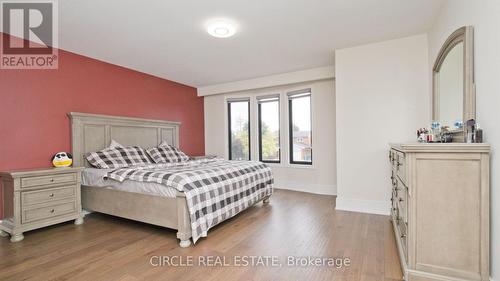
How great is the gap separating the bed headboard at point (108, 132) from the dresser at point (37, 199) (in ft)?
1.77

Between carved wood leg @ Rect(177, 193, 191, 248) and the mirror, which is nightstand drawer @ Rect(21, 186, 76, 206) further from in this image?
the mirror

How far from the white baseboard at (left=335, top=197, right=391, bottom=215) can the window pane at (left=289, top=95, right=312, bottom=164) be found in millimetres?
1453

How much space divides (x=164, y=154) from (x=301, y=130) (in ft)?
8.90

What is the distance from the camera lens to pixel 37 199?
107 inches

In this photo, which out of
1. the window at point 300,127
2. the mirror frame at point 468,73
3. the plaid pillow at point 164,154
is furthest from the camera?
the window at point 300,127

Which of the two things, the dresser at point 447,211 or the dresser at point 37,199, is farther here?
the dresser at point 37,199

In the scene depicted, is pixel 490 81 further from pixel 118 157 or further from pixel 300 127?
pixel 118 157

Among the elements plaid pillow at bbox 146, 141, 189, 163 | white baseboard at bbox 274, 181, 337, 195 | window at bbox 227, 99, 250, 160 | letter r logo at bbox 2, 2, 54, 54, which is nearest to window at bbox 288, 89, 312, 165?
white baseboard at bbox 274, 181, 337, 195

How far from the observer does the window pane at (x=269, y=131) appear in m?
5.27

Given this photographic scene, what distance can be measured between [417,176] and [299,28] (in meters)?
2.05

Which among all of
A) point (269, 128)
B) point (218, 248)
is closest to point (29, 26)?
point (218, 248)

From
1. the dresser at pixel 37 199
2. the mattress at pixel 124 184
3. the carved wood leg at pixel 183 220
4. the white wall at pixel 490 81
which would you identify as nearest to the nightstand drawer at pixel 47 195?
the dresser at pixel 37 199

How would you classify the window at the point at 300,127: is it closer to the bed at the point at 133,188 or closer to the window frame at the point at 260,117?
the window frame at the point at 260,117

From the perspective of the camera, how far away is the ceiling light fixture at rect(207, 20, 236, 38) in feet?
8.72
